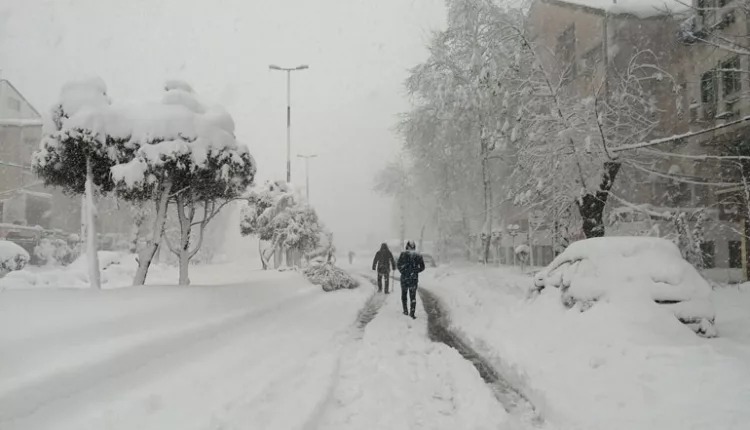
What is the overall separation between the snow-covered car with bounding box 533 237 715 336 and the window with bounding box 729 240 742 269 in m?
13.9

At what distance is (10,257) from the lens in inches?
757

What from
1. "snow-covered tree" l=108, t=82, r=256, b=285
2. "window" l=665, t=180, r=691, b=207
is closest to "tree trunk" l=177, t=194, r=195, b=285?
"snow-covered tree" l=108, t=82, r=256, b=285

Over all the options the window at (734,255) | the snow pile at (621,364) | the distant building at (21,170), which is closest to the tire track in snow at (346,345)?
the snow pile at (621,364)

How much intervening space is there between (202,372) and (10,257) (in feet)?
58.0

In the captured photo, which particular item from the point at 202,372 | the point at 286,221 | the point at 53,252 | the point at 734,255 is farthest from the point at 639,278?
the point at 53,252

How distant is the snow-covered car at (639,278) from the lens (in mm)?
6965

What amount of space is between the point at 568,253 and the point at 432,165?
22226 millimetres

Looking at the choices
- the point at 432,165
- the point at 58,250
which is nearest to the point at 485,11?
the point at 432,165

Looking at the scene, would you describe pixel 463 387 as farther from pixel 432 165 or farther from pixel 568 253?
pixel 432 165

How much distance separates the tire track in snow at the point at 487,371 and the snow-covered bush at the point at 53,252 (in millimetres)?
27308

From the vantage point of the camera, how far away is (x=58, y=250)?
31031mm

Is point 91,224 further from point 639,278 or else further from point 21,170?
point 21,170

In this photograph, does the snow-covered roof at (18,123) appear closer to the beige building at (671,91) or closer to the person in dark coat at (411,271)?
the person in dark coat at (411,271)

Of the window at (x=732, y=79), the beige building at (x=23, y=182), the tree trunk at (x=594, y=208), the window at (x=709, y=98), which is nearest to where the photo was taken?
the tree trunk at (x=594, y=208)
